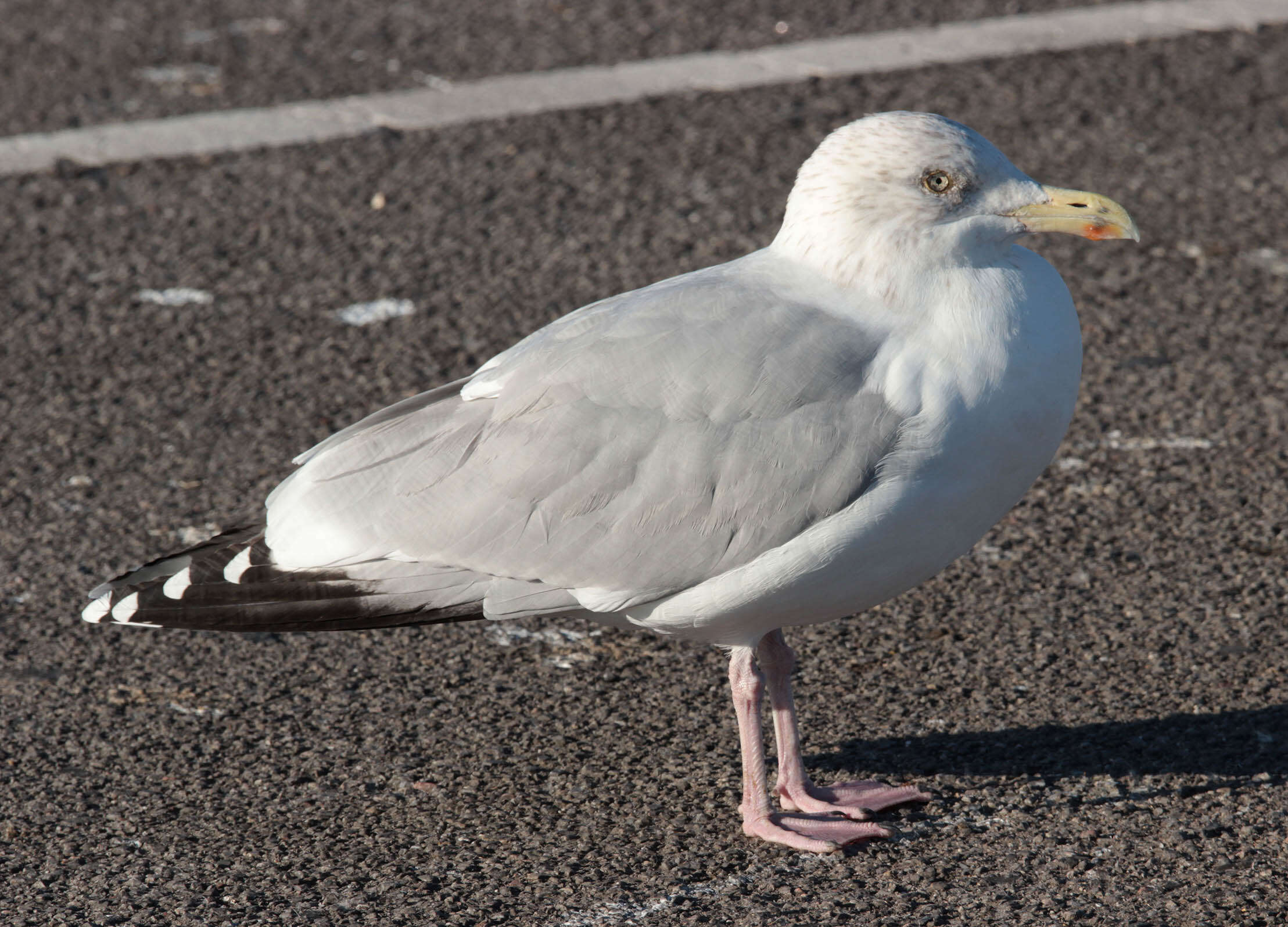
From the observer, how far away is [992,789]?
329 cm

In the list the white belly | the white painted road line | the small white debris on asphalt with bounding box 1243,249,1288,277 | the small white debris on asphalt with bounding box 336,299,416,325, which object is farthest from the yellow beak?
the white painted road line

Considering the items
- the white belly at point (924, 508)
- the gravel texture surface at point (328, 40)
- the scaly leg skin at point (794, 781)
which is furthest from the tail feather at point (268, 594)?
the gravel texture surface at point (328, 40)

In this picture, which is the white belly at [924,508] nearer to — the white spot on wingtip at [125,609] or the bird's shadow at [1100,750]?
the bird's shadow at [1100,750]

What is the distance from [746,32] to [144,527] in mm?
4335

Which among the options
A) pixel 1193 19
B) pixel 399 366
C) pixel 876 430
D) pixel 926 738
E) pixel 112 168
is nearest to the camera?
pixel 876 430

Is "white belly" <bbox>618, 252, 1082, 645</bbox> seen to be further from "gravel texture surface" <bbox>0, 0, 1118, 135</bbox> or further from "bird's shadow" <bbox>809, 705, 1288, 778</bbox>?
"gravel texture surface" <bbox>0, 0, 1118, 135</bbox>

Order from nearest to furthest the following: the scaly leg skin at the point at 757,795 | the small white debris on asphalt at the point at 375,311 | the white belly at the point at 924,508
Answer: the white belly at the point at 924,508
the scaly leg skin at the point at 757,795
the small white debris on asphalt at the point at 375,311

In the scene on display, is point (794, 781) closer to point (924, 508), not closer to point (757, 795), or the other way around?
point (757, 795)

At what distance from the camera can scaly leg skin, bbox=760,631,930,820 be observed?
3.24m

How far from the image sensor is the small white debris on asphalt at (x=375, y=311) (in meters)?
5.45

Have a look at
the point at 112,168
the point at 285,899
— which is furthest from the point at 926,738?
the point at 112,168

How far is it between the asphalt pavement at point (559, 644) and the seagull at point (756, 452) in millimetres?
323

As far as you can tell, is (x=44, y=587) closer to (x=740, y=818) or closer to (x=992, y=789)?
(x=740, y=818)

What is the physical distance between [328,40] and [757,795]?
5.42m
